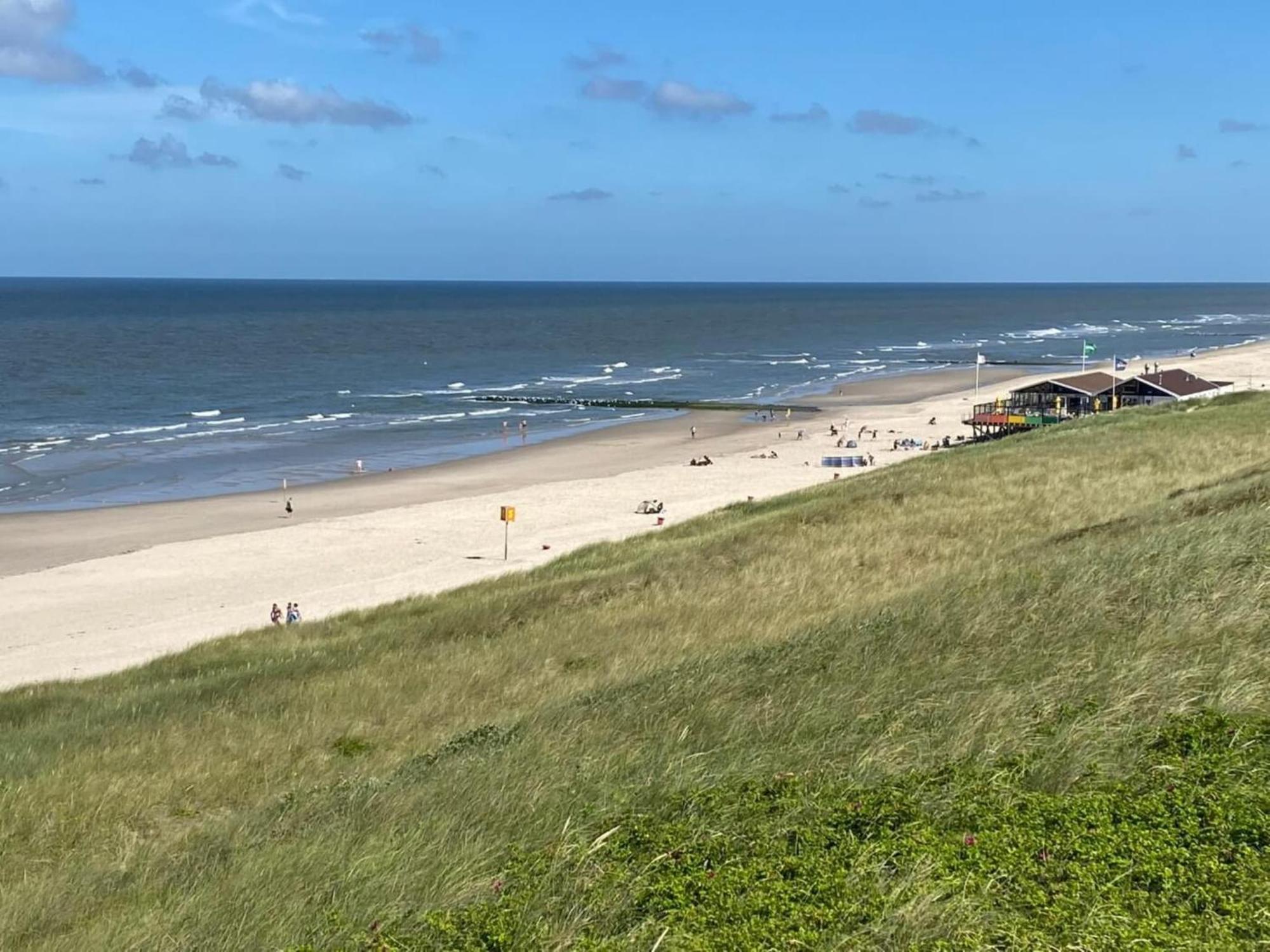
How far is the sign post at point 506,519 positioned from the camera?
32.3 metres

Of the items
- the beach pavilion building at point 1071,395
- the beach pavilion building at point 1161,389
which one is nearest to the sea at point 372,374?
the beach pavilion building at point 1071,395

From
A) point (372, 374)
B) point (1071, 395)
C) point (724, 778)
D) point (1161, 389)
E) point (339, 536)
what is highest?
point (724, 778)

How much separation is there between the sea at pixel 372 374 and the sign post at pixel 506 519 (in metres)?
13.4

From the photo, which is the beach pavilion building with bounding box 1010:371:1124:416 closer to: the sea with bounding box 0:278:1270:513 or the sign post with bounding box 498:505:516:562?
the sea with bounding box 0:278:1270:513

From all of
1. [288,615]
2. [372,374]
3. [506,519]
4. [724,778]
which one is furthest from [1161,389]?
[372,374]

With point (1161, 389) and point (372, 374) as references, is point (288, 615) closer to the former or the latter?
point (1161, 389)

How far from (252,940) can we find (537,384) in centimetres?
8582

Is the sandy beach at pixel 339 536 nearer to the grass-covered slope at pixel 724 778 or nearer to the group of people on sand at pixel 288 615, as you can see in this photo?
the group of people on sand at pixel 288 615

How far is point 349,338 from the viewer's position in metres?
132

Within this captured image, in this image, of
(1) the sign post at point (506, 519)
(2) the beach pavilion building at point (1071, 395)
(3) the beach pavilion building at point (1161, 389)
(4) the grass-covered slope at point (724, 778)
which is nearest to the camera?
(4) the grass-covered slope at point (724, 778)

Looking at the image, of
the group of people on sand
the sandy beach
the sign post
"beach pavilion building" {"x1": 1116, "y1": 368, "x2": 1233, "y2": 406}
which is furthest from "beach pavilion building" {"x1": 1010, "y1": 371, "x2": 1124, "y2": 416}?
the group of people on sand

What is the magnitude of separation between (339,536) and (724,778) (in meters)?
33.6

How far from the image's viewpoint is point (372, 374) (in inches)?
3730

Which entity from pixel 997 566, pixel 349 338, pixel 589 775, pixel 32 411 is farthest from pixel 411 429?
pixel 349 338
